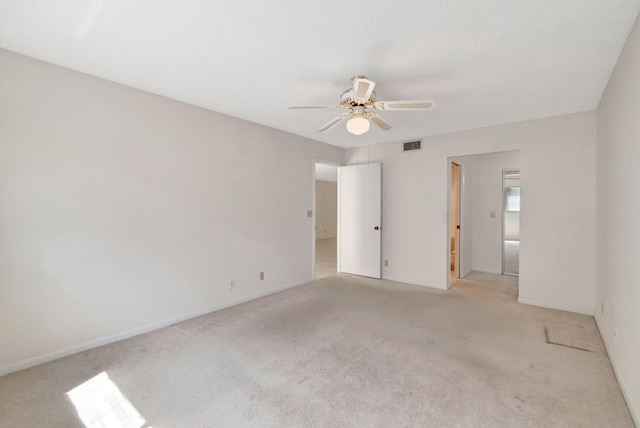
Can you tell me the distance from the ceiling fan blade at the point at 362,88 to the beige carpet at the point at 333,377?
7.05ft

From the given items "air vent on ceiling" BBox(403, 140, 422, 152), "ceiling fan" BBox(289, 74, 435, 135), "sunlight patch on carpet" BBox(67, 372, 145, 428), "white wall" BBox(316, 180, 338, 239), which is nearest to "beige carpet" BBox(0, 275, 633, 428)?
"sunlight patch on carpet" BBox(67, 372, 145, 428)

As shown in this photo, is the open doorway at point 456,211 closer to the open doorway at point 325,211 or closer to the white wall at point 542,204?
the white wall at point 542,204

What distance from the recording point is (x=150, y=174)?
299 cm

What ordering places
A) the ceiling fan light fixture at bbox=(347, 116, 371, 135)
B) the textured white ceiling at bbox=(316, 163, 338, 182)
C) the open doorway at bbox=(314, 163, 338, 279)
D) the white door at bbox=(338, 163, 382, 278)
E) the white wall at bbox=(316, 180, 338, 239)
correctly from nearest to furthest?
the ceiling fan light fixture at bbox=(347, 116, 371, 135) < the white door at bbox=(338, 163, 382, 278) < the textured white ceiling at bbox=(316, 163, 338, 182) < the open doorway at bbox=(314, 163, 338, 279) < the white wall at bbox=(316, 180, 338, 239)

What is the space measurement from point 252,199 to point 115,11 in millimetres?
2491

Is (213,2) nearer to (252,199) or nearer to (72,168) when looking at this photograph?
(72,168)

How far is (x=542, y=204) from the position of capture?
3.71 meters

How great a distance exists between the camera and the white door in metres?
5.17

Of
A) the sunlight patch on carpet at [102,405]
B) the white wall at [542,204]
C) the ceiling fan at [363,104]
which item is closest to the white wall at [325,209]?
the white wall at [542,204]

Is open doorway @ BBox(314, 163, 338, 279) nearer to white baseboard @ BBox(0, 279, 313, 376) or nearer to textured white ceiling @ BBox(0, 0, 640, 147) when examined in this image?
white baseboard @ BBox(0, 279, 313, 376)

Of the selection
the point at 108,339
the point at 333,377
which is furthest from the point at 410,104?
the point at 108,339

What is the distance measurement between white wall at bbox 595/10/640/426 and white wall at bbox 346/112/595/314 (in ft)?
1.78

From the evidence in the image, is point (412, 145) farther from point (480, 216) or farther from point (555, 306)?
point (555, 306)

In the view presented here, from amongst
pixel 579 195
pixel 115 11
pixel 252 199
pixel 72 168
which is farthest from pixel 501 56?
pixel 72 168
